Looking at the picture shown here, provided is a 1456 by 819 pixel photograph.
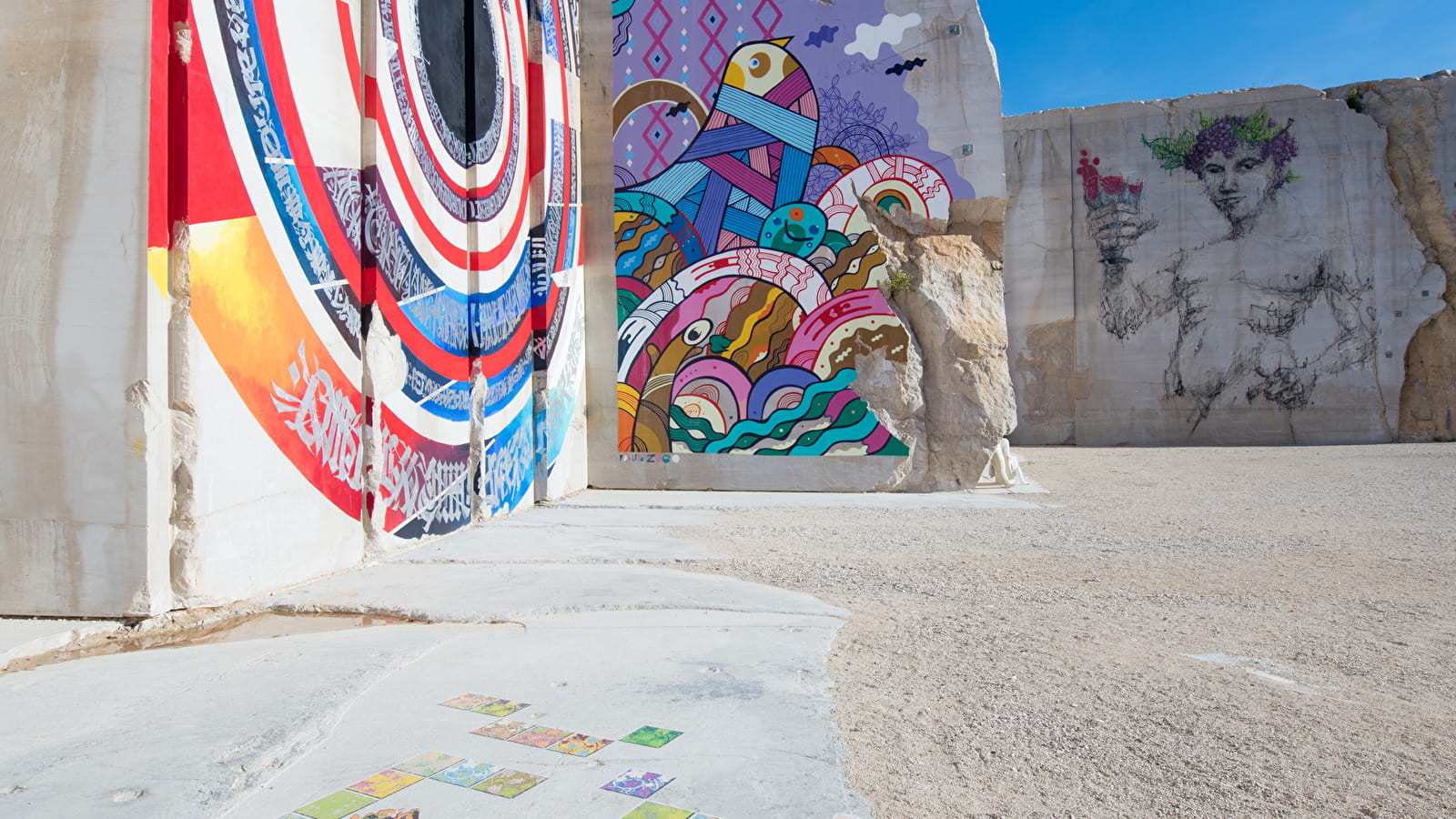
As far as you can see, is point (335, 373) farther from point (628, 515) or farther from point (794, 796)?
point (794, 796)

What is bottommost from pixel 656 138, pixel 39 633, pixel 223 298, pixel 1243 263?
pixel 39 633

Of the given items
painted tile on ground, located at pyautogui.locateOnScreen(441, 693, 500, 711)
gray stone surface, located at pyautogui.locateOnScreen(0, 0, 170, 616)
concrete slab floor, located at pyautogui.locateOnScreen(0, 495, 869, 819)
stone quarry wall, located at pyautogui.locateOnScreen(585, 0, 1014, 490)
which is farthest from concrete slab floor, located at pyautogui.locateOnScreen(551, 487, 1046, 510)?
painted tile on ground, located at pyautogui.locateOnScreen(441, 693, 500, 711)

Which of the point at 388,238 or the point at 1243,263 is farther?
the point at 1243,263

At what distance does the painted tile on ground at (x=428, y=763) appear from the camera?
5.73ft

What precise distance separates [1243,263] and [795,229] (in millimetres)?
7543

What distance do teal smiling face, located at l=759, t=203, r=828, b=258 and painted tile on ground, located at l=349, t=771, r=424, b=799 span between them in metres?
5.43

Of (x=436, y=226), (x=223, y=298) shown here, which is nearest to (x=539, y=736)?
(x=223, y=298)

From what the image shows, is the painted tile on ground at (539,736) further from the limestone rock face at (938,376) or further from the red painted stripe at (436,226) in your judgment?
the limestone rock face at (938,376)

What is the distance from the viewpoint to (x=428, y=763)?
70.2 inches

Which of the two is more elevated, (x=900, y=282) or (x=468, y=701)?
(x=900, y=282)

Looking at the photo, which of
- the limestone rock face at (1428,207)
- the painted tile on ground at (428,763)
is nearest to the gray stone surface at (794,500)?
the painted tile on ground at (428,763)

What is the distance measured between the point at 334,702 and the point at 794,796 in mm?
1123

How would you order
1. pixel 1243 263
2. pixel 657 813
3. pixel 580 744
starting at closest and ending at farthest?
pixel 657 813 < pixel 580 744 < pixel 1243 263

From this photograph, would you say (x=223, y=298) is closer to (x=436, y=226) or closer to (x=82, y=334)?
(x=82, y=334)
